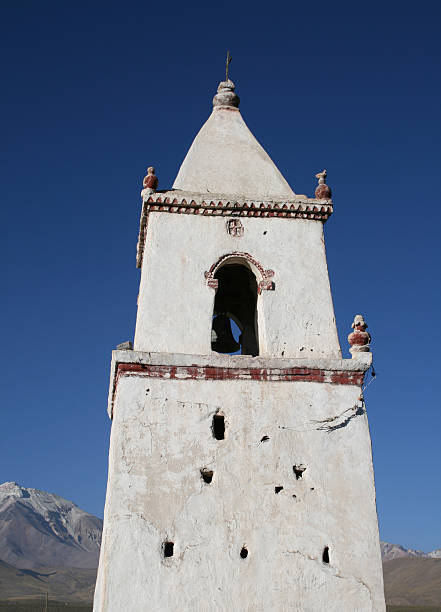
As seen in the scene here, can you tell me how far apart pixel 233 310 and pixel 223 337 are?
54 centimetres

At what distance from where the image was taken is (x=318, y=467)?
1082cm

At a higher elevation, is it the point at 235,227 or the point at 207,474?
the point at 235,227

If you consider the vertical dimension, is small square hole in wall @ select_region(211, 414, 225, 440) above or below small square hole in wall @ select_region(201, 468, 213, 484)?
above

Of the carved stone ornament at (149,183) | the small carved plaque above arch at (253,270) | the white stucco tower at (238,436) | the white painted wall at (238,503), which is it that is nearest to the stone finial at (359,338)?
the white stucco tower at (238,436)

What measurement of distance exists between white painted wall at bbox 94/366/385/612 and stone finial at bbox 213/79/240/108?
22.6 ft

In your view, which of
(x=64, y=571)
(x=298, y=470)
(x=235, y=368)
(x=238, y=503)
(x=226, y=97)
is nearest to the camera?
(x=238, y=503)

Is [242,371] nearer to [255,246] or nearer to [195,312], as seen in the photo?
[195,312]

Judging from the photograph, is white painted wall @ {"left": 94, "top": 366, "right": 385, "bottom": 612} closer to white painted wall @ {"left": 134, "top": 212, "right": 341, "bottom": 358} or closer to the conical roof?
white painted wall @ {"left": 134, "top": 212, "right": 341, "bottom": 358}

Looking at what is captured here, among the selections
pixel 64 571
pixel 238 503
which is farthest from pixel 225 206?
pixel 64 571

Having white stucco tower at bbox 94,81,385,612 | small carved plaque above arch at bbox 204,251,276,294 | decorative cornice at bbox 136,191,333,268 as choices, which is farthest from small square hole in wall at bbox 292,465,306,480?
decorative cornice at bbox 136,191,333,268

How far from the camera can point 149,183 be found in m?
12.7

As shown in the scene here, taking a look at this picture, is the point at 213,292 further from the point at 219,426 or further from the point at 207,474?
the point at 207,474

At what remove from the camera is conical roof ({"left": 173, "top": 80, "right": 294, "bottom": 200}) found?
43.7 feet

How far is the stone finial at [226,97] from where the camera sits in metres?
15.7
